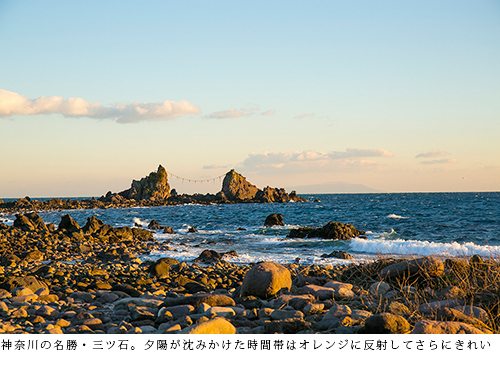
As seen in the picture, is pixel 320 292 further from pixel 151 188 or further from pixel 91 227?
pixel 151 188

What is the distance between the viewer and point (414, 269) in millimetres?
7777

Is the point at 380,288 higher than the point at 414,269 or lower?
lower

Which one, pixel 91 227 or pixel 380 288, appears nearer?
pixel 380 288

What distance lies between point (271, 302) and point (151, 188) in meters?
112

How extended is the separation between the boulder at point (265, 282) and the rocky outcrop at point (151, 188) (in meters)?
108

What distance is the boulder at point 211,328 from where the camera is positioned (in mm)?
4480

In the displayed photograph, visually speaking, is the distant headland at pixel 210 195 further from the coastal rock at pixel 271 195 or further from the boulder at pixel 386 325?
the boulder at pixel 386 325

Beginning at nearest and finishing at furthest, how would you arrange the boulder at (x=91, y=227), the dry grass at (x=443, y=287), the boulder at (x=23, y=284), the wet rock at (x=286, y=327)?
the wet rock at (x=286, y=327) → the dry grass at (x=443, y=287) → the boulder at (x=23, y=284) → the boulder at (x=91, y=227)

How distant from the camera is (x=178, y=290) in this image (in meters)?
9.48

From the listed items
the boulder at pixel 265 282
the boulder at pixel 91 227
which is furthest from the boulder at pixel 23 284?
the boulder at pixel 91 227

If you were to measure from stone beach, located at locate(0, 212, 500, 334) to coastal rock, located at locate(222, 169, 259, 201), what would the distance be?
341 feet

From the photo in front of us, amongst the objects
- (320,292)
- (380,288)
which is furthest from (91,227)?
(380,288)
